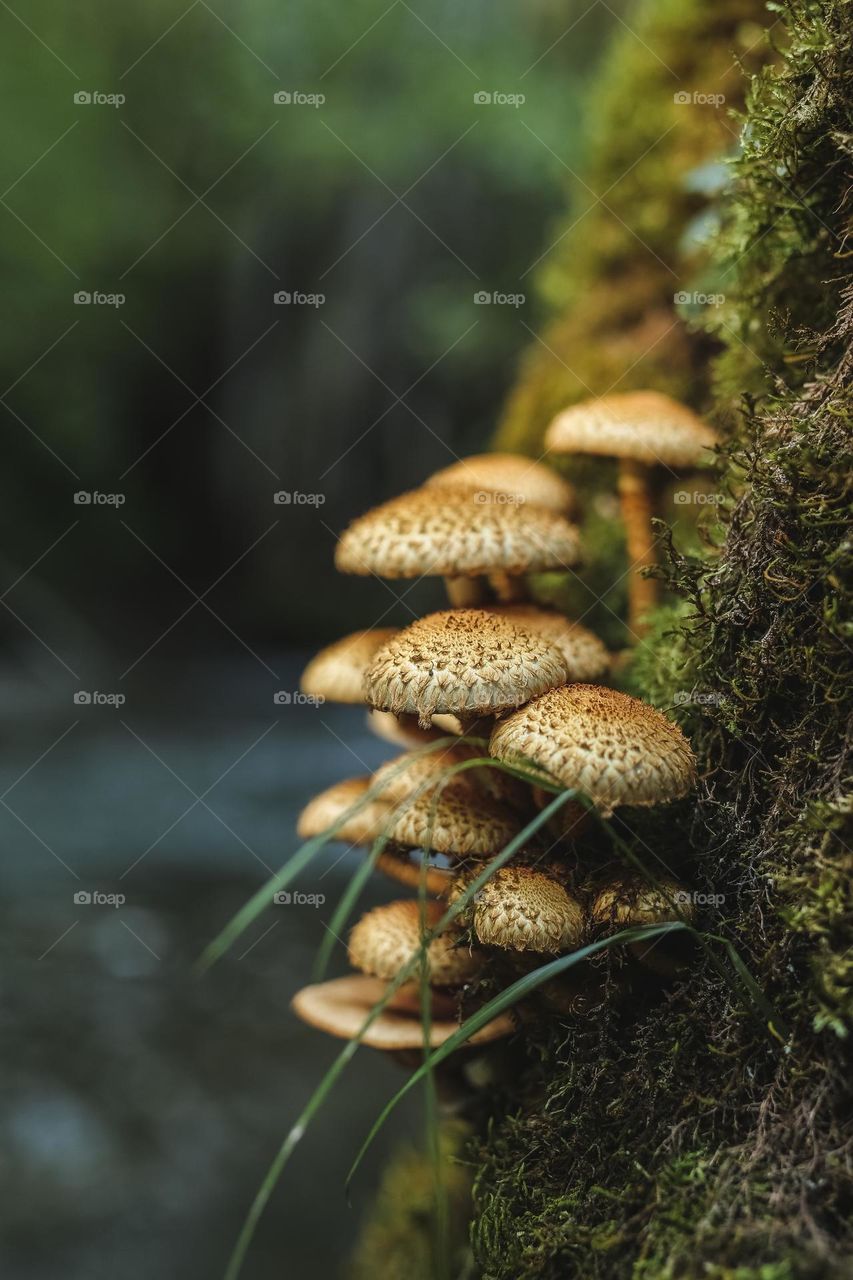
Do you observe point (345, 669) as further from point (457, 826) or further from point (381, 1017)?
point (381, 1017)

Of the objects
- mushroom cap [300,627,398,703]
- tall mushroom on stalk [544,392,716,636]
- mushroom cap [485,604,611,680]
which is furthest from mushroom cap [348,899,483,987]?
tall mushroom on stalk [544,392,716,636]

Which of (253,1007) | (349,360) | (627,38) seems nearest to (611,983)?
(627,38)

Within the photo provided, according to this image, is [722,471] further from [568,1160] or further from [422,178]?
[422,178]

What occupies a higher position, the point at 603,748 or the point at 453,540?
the point at 453,540

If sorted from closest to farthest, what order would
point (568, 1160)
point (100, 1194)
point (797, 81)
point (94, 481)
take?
1. point (568, 1160)
2. point (797, 81)
3. point (100, 1194)
4. point (94, 481)

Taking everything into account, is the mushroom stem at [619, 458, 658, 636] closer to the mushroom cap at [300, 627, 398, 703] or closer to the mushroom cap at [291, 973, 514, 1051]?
the mushroom cap at [300, 627, 398, 703]

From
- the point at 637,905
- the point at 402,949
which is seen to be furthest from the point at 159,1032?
the point at 637,905

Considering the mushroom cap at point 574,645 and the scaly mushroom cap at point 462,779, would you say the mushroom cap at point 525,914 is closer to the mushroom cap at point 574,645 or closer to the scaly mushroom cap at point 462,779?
the scaly mushroom cap at point 462,779
